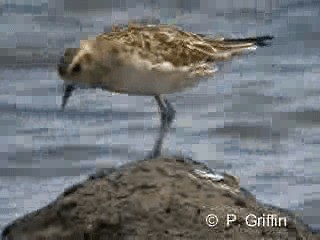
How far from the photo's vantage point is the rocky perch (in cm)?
857

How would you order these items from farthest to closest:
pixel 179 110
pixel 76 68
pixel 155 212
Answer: pixel 179 110 < pixel 76 68 < pixel 155 212

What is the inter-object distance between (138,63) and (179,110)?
6.10 meters

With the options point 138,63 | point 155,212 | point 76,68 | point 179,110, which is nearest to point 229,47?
point 138,63

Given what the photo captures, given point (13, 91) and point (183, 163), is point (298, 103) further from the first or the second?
point (183, 163)

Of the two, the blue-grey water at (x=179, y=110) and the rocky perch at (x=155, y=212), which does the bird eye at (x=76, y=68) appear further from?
the blue-grey water at (x=179, y=110)

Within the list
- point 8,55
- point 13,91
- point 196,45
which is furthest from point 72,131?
point 196,45

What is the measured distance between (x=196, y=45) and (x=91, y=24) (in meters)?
9.56

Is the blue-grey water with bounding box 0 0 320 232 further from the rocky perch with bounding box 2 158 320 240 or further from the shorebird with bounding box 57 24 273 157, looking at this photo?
the rocky perch with bounding box 2 158 320 240

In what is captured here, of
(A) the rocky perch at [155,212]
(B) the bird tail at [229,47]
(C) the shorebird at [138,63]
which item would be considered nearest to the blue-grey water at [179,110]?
(B) the bird tail at [229,47]

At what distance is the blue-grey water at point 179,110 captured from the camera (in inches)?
531

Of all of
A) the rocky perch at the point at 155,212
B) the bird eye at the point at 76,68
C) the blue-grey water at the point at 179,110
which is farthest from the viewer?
the blue-grey water at the point at 179,110

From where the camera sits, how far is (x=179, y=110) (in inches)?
636

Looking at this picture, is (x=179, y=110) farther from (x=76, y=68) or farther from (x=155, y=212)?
(x=155, y=212)

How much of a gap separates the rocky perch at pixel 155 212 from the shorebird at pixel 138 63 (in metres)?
1.08
